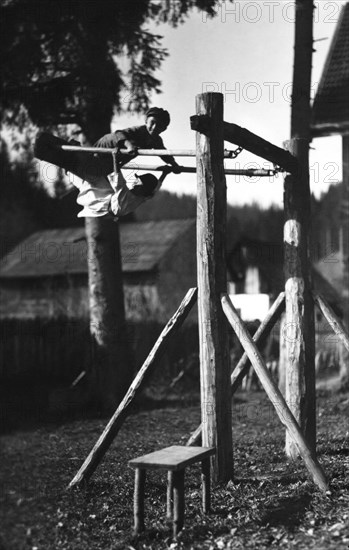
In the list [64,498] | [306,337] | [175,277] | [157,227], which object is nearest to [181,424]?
[306,337]

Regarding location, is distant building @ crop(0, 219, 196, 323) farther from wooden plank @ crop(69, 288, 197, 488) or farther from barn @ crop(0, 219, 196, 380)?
wooden plank @ crop(69, 288, 197, 488)

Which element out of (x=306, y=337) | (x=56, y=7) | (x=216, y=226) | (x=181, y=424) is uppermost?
(x=56, y=7)

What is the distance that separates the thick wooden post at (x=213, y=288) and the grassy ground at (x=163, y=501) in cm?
54

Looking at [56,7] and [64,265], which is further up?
[56,7]

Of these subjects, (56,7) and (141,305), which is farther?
(141,305)

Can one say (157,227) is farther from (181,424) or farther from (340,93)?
(181,424)

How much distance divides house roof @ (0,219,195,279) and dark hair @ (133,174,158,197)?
2110 centimetres

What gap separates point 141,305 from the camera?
26.4 m

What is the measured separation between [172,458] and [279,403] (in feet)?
5.06

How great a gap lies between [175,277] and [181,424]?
1841 cm

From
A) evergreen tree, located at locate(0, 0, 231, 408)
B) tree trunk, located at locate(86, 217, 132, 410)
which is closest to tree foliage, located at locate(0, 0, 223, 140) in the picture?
evergreen tree, located at locate(0, 0, 231, 408)

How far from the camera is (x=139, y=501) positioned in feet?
21.9

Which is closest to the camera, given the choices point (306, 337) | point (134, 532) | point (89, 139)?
point (134, 532)

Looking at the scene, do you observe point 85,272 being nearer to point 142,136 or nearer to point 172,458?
point 142,136
